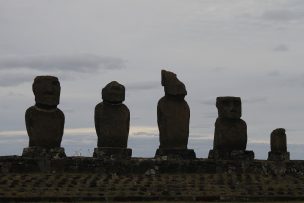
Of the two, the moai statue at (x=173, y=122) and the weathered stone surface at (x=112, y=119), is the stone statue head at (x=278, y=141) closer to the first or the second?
the moai statue at (x=173, y=122)

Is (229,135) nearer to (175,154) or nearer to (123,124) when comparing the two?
(175,154)

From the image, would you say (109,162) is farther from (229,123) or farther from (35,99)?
(229,123)

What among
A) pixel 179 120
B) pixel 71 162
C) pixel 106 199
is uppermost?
pixel 179 120

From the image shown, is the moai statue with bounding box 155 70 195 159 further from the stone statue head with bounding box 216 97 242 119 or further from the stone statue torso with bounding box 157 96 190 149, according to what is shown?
the stone statue head with bounding box 216 97 242 119

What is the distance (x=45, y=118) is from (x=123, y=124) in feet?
8.92

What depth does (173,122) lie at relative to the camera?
2377 cm

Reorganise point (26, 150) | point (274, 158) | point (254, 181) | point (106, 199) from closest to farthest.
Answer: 1. point (106, 199)
2. point (254, 181)
3. point (26, 150)
4. point (274, 158)

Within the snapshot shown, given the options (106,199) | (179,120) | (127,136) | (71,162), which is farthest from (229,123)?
(106,199)

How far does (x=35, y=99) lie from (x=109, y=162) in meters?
3.48

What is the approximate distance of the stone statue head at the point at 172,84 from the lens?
23781 mm

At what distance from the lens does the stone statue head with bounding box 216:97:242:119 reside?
80.1 ft

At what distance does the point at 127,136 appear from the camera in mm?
23391

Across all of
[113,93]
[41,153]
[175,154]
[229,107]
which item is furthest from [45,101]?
[229,107]

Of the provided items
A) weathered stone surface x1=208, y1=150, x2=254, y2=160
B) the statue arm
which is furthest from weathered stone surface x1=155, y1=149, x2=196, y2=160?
the statue arm
